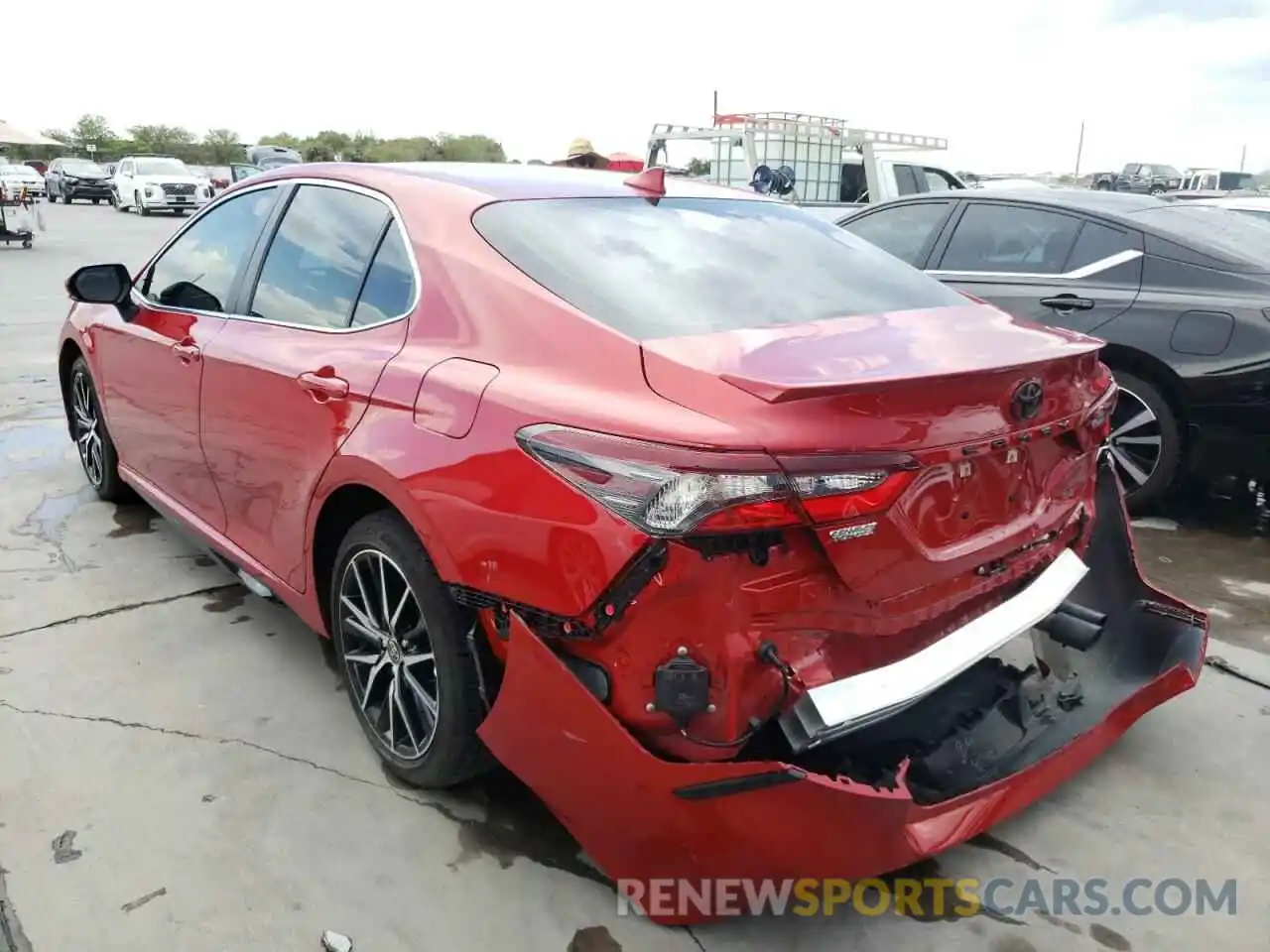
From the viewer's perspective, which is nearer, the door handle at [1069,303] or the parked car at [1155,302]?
the parked car at [1155,302]

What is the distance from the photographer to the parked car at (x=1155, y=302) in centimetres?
432

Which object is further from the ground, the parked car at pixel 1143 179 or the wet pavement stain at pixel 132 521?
the parked car at pixel 1143 179

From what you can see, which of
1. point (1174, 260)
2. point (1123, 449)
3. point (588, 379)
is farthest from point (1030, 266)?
point (588, 379)

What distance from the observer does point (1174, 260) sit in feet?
15.0

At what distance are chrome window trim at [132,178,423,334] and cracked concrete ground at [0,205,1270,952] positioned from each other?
1145mm

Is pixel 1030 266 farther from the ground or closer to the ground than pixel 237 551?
farther from the ground

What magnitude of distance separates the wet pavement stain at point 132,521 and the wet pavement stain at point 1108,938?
4.10 metres

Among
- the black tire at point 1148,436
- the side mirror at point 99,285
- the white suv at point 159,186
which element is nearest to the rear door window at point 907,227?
the black tire at point 1148,436

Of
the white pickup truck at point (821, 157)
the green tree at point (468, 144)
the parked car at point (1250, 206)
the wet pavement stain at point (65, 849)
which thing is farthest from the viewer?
the green tree at point (468, 144)

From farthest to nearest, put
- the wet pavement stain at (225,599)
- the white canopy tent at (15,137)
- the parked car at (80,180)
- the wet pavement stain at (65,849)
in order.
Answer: the parked car at (80,180)
the white canopy tent at (15,137)
the wet pavement stain at (225,599)
the wet pavement stain at (65,849)

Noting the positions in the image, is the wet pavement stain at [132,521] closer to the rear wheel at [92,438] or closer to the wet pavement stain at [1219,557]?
the rear wheel at [92,438]

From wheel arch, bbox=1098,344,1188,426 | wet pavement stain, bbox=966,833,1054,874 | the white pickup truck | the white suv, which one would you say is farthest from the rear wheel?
the white suv

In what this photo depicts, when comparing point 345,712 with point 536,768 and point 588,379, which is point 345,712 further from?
point 588,379

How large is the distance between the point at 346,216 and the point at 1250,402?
12.4ft
